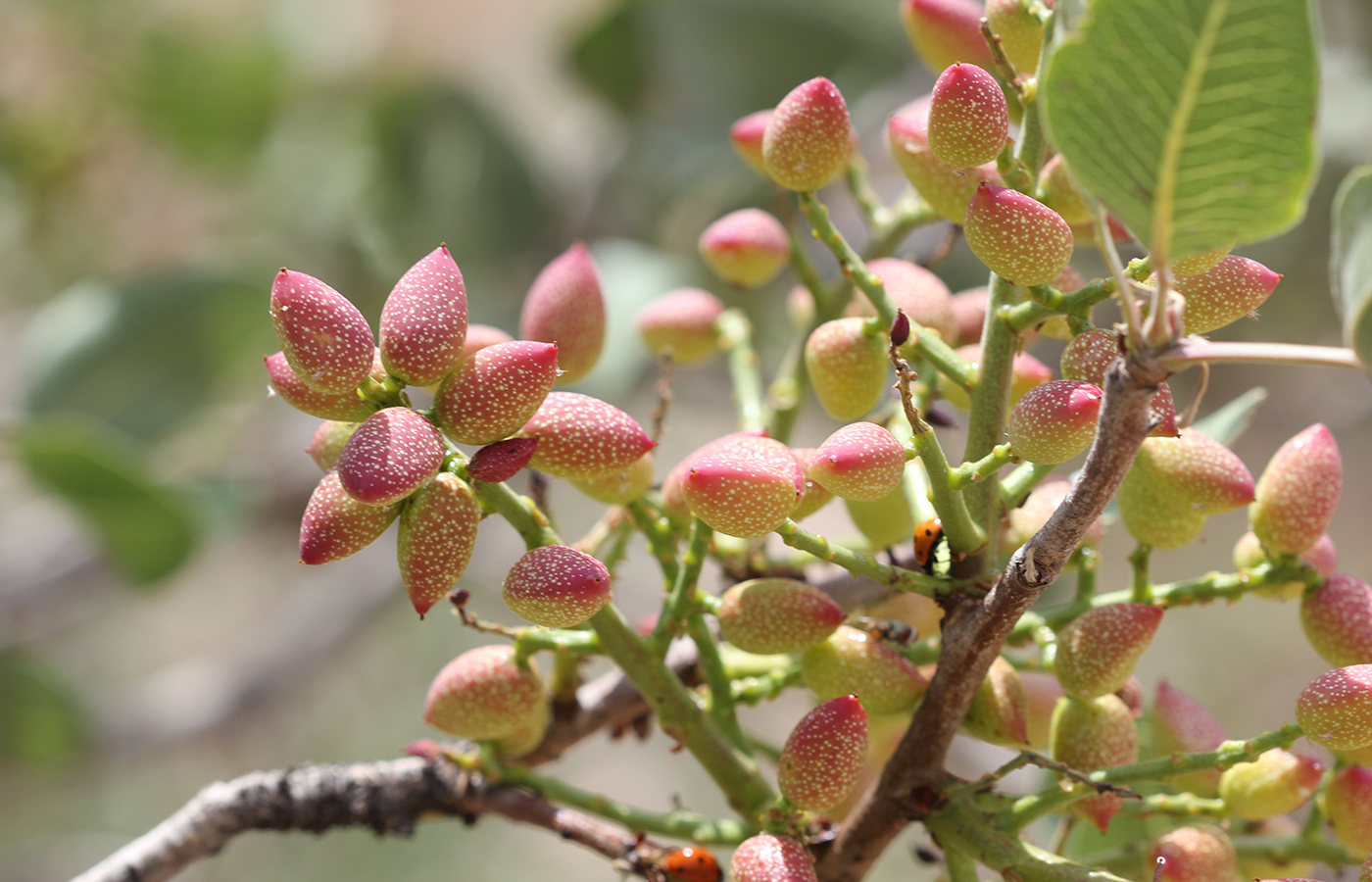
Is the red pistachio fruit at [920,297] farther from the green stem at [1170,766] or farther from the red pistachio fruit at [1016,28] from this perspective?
the green stem at [1170,766]

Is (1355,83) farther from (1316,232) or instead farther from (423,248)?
(423,248)

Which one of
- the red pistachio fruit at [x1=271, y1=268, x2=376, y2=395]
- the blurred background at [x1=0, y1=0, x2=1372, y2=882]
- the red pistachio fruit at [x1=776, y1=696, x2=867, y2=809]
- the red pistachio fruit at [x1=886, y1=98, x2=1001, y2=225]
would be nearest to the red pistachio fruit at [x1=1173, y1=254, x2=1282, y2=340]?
the red pistachio fruit at [x1=886, y1=98, x2=1001, y2=225]

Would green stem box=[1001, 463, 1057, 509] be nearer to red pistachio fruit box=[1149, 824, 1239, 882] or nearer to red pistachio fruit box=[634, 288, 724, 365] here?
red pistachio fruit box=[1149, 824, 1239, 882]

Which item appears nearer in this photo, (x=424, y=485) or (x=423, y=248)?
(x=424, y=485)

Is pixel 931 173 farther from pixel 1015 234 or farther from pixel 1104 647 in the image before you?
pixel 1104 647

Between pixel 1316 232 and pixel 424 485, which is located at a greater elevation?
pixel 1316 232

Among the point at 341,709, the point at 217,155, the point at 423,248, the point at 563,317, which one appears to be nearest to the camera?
the point at 563,317

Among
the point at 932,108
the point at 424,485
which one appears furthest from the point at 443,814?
the point at 932,108
